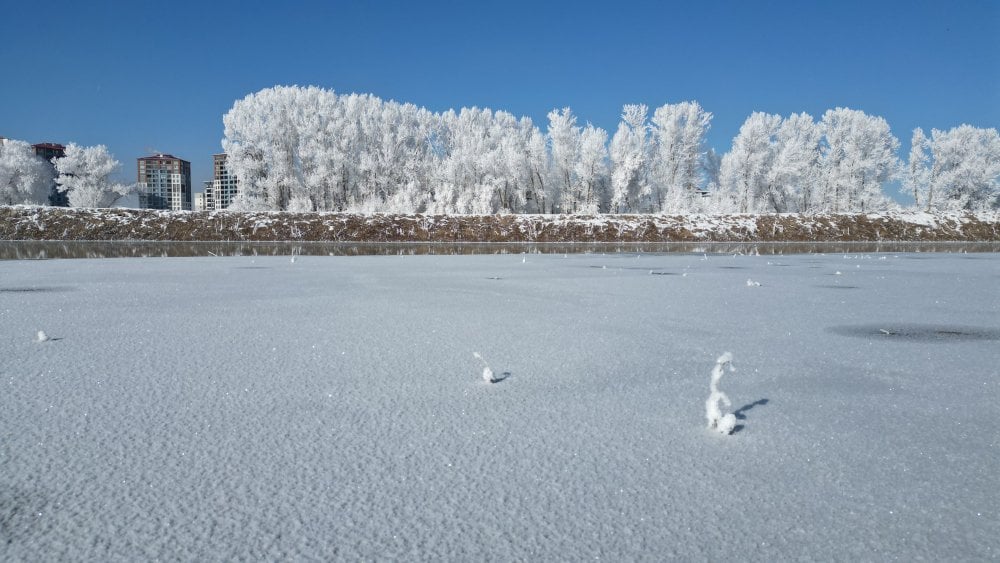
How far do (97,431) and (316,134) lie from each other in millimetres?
53369

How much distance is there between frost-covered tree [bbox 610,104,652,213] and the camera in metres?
53.7

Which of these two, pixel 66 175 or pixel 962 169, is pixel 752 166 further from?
pixel 66 175

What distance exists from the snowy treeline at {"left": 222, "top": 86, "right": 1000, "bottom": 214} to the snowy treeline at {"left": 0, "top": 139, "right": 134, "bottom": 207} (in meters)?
23.6

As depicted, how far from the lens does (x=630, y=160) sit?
175ft

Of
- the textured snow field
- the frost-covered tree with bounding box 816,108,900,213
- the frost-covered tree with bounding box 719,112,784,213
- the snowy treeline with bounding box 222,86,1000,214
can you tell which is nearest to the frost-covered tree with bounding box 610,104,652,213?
the snowy treeline with bounding box 222,86,1000,214

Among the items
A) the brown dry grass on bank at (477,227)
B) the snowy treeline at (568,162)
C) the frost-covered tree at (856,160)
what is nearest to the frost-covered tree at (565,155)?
the snowy treeline at (568,162)

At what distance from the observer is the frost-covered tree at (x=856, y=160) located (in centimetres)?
5722

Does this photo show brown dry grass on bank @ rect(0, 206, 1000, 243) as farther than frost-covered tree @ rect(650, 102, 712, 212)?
No

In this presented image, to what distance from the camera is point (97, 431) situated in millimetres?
2576

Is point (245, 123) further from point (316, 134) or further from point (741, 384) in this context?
point (741, 384)

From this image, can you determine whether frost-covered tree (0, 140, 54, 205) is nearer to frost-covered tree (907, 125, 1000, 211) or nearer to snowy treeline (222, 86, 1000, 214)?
snowy treeline (222, 86, 1000, 214)

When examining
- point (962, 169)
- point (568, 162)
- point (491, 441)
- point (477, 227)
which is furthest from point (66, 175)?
point (962, 169)

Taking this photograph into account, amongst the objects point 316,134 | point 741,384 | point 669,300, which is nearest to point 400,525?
point 741,384

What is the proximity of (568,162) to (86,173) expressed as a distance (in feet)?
175
